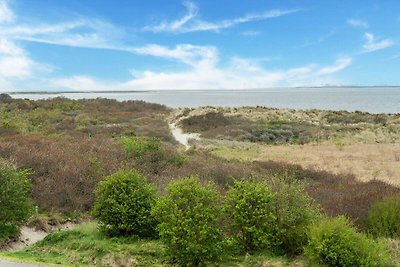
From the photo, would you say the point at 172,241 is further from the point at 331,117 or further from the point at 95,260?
the point at 331,117

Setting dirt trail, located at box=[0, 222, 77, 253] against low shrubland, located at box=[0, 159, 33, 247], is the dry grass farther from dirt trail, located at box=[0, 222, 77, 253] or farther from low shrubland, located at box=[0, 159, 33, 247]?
low shrubland, located at box=[0, 159, 33, 247]

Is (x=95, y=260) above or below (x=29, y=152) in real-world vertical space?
below

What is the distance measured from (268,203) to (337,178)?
16.1 meters

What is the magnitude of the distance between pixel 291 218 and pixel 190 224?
2.90 m

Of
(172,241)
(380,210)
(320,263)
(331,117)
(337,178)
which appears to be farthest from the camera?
(331,117)

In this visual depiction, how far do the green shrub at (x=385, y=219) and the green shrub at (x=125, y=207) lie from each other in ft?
22.2

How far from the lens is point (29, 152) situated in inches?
953

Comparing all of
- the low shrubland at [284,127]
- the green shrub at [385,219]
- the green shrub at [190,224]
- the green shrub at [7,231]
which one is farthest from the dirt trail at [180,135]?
the green shrub at [190,224]

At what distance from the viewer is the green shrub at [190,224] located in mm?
12391

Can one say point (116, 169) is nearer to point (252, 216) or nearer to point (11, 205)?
point (11, 205)

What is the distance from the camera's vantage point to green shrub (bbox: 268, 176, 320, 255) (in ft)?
42.5

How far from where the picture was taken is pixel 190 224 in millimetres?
12531

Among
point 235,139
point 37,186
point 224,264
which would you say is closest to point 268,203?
point 224,264

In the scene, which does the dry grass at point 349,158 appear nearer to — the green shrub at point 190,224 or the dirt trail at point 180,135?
the dirt trail at point 180,135
